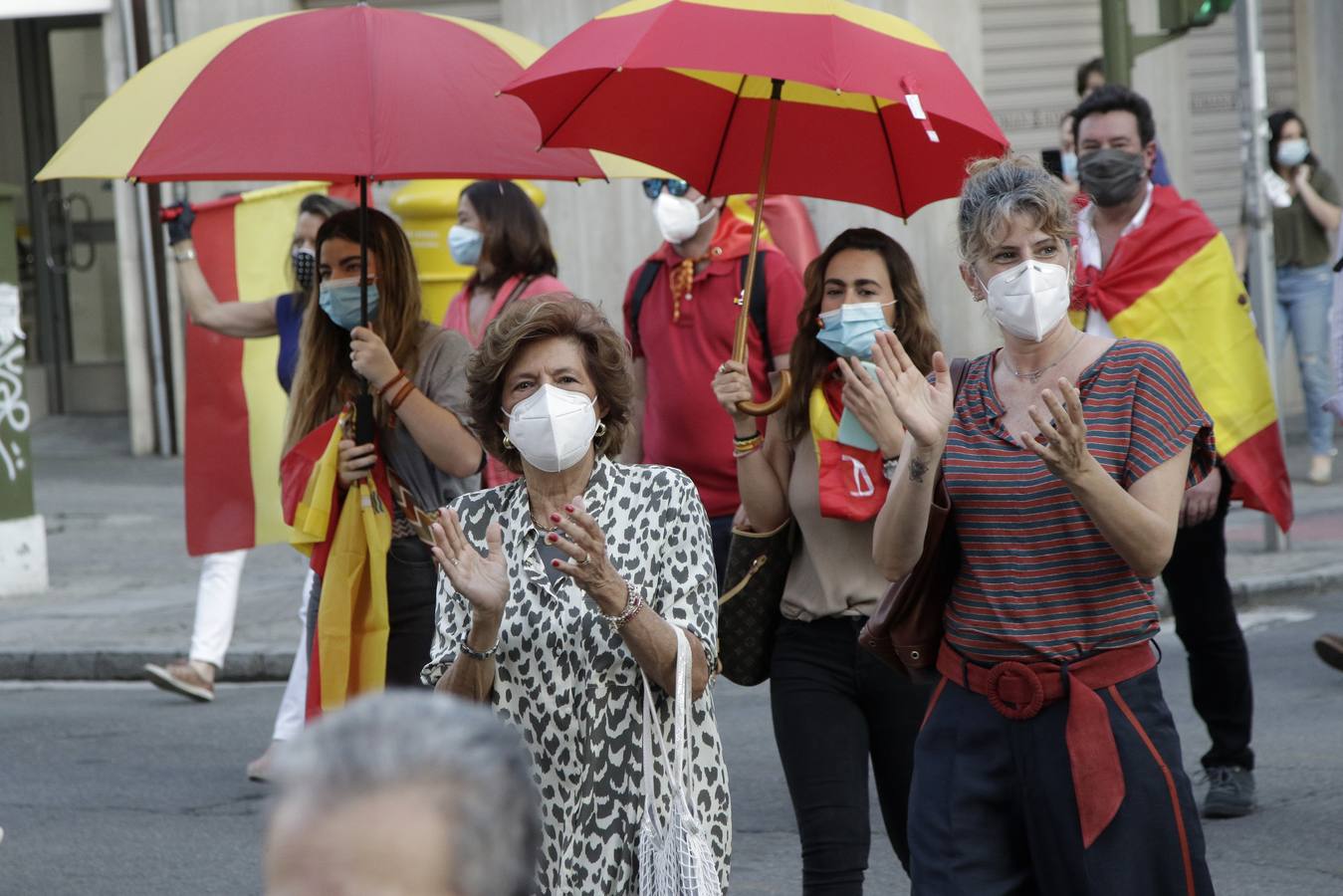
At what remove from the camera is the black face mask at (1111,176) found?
19.9ft

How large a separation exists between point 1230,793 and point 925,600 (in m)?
2.80

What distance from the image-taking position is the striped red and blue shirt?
11.6 feet

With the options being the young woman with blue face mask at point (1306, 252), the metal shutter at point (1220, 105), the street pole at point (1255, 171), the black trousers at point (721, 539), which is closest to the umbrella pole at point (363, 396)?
the black trousers at point (721, 539)

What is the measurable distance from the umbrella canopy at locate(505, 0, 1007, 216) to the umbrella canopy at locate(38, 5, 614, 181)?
9.1 inches

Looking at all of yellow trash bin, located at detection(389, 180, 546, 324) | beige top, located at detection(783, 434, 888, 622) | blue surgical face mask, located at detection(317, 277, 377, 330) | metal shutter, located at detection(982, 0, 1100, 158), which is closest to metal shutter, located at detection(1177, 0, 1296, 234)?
metal shutter, located at detection(982, 0, 1100, 158)

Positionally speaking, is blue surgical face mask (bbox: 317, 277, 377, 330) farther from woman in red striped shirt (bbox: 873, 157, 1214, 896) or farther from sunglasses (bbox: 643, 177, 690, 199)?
woman in red striped shirt (bbox: 873, 157, 1214, 896)

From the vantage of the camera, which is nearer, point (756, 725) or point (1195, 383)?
point (1195, 383)

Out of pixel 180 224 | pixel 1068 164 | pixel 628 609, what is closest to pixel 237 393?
pixel 180 224

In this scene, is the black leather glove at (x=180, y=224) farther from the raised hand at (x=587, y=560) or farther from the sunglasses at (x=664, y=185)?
the raised hand at (x=587, y=560)

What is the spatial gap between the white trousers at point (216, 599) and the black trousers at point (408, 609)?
10.2ft

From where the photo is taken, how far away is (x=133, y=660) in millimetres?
9328

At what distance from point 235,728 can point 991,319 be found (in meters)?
4.99

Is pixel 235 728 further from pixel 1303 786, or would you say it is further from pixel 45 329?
Result: pixel 45 329

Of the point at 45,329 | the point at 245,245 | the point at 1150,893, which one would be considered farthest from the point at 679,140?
the point at 45,329
